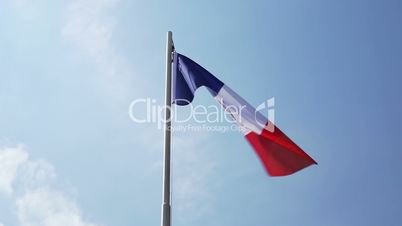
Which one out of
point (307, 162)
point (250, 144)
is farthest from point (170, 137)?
point (307, 162)

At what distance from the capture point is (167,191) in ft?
39.3

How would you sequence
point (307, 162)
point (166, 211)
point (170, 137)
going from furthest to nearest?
point (307, 162)
point (170, 137)
point (166, 211)

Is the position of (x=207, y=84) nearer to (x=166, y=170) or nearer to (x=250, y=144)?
(x=250, y=144)

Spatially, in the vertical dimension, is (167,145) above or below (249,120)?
below

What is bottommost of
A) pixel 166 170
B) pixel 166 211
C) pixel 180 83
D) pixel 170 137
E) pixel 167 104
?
pixel 166 211

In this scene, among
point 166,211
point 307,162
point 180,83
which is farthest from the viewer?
point 180,83

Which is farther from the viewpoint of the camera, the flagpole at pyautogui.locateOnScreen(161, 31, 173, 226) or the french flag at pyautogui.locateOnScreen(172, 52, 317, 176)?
the french flag at pyautogui.locateOnScreen(172, 52, 317, 176)

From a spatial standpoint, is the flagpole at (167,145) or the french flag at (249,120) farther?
the french flag at (249,120)

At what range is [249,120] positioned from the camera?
15102mm

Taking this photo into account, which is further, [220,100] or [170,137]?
[220,100]

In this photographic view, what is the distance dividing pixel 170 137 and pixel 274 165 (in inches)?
134

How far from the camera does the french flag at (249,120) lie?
14508mm

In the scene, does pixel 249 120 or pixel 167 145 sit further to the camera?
pixel 249 120

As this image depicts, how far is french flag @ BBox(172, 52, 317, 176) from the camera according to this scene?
1451 centimetres
